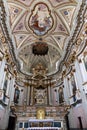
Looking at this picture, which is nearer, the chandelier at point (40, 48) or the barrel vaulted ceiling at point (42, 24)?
the barrel vaulted ceiling at point (42, 24)

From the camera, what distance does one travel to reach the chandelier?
17391mm

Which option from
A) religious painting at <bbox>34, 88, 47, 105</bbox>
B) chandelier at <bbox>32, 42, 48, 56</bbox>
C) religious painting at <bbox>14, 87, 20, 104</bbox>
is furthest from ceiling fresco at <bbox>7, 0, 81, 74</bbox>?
religious painting at <bbox>34, 88, 47, 105</bbox>

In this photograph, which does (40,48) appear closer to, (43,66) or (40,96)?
(43,66)

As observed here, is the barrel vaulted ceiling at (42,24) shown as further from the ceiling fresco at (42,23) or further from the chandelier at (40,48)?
the chandelier at (40,48)

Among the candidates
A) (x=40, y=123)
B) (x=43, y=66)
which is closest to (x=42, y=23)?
(x=43, y=66)

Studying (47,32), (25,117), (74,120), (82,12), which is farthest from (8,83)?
(82,12)

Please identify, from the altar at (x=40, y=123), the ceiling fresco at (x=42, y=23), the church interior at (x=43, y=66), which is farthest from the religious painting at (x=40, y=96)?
the altar at (x=40, y=123)

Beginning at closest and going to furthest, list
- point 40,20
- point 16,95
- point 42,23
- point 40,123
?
1. point 40,123
2. point 16,95
3. point 40,20
4. point 42,23

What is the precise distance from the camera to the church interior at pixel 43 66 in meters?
10.1

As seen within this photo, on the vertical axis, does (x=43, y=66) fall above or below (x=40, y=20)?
below

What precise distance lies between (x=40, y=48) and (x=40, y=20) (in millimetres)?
4759

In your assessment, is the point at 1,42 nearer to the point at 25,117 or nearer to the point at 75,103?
the point at 25,117

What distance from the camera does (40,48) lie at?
711 inches

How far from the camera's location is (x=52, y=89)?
15703 mm
